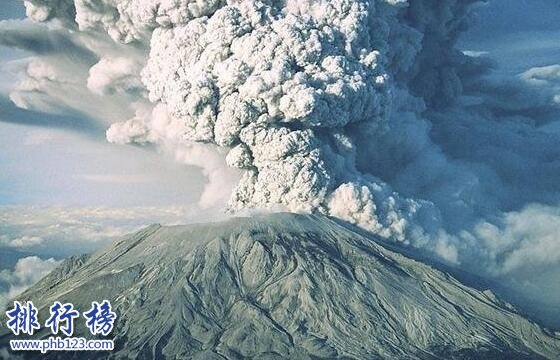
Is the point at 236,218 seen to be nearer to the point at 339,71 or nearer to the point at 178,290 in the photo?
the point at 178,290

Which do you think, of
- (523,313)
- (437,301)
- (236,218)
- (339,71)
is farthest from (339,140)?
(523,313)

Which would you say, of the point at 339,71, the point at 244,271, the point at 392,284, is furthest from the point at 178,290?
the point at 339,71

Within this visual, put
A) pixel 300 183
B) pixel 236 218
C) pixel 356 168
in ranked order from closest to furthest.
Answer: pixel 300 183
pixel 236 218
pixel 356 168

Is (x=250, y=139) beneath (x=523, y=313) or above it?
above

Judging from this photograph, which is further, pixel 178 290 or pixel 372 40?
pixel 372 40

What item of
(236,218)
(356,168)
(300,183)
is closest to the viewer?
(300,183)

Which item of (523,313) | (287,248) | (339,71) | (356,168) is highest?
(339,71)

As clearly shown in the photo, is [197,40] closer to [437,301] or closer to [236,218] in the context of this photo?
[236,218]
